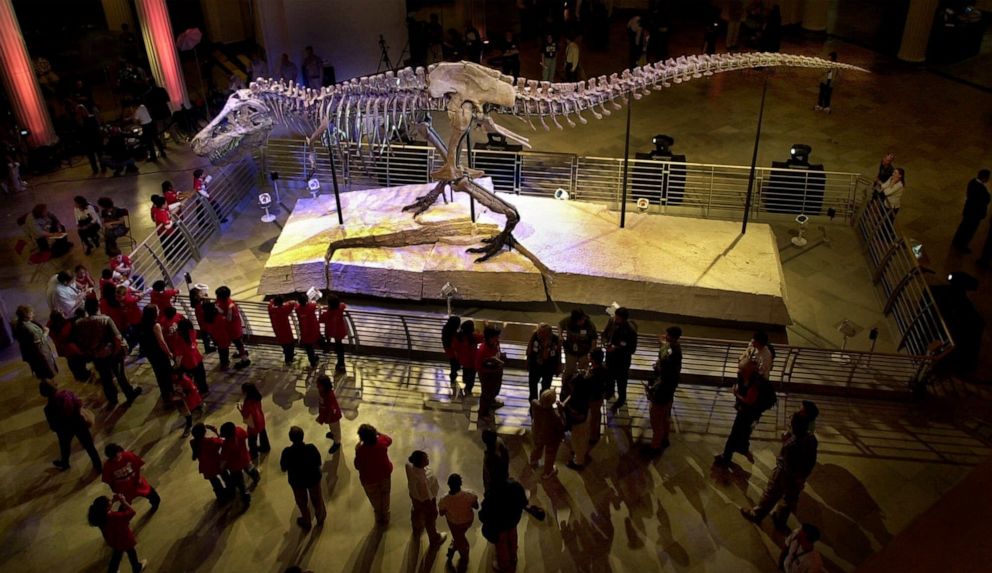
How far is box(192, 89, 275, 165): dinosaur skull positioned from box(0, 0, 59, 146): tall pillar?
21.4 ft

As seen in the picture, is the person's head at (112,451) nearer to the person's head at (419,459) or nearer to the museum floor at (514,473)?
the museum floor at (514,473)

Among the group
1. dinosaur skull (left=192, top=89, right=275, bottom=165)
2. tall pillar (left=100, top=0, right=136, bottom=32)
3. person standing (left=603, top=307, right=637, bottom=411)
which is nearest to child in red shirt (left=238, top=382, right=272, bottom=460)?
person standing (left=603, top=307, right=637, bottom=411)

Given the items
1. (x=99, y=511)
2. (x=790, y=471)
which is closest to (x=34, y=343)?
(x=99, y=511)

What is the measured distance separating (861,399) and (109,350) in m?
9.25

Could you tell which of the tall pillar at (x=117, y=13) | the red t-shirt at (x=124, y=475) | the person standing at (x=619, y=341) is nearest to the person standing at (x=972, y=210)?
the person standing at (x=619, y=341)

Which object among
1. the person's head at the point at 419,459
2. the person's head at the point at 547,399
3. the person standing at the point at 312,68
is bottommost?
the person's head at the point at 419,459

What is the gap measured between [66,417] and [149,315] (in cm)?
143

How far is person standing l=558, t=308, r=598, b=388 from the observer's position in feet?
30.5

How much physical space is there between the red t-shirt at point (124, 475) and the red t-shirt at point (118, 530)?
35 cm

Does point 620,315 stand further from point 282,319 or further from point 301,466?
point 282,319

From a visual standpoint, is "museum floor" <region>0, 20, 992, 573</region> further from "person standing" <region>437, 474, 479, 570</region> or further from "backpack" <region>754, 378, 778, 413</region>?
"backpack" <region>754, 378, 778, 413</region>

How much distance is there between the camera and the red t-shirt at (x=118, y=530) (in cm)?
763

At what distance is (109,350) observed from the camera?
32.4 ft

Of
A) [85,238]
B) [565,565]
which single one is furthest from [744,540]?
[85,238]
